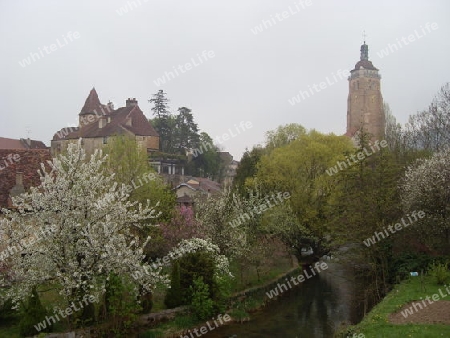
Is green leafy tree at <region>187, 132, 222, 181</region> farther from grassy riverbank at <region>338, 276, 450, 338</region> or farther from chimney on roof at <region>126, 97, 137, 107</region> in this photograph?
grassy riverbank at <region>338, 276, 450, 338</region>

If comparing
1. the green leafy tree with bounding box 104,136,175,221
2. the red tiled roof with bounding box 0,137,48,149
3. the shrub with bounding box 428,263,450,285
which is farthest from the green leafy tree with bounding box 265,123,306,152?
the red tiled roof with bounding box 0,137,48,149

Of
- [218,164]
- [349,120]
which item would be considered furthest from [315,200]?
[349,120]

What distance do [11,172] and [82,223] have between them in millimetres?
12504

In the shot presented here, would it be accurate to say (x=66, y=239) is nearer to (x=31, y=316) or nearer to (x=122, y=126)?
(x=31, y=316)

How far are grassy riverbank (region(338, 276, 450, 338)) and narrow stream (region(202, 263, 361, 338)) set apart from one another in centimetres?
294

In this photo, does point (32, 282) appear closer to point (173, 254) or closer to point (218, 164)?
point (173, 254)

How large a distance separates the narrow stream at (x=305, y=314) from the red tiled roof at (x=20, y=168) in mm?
14138

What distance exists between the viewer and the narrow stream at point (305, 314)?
20.7 m

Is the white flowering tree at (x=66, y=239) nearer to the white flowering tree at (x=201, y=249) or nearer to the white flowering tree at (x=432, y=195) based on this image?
the white flowering tree at (x=201, y=249)

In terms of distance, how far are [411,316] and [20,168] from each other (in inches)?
902

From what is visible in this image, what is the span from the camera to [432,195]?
2416cm

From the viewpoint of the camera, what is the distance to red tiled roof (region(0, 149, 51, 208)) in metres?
25.5

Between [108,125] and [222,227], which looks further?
[108,125]

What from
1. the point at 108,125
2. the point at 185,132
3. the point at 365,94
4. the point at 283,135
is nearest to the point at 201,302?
the point at 283,135
